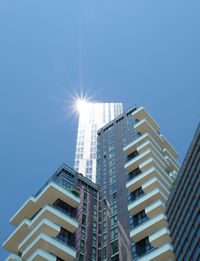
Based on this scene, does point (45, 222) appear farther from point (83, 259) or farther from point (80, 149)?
point (80, 149)

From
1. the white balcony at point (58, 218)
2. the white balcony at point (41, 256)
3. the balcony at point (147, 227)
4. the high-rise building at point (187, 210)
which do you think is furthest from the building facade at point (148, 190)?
the white balcony at point (41, 256)

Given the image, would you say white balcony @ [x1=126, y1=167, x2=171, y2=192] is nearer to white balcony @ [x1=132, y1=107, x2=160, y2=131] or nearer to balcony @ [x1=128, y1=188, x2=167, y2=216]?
balcony @ [x1=128, y1=188, x2=167, y2=216]

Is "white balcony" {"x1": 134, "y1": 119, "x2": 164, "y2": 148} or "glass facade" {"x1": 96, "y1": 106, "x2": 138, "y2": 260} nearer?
"glass facade" {"x1": 96, "y1": 106, "x2": 138, "y2": 260}

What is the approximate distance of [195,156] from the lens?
1708 inches

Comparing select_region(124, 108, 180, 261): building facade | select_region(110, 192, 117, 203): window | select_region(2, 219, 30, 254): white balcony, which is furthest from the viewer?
select_region(110, 192, 117, 203): window

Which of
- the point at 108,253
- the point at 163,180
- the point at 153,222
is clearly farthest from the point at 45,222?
the point at 163,180

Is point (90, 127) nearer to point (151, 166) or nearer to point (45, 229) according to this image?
point (151, 166)

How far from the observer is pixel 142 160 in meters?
64.8

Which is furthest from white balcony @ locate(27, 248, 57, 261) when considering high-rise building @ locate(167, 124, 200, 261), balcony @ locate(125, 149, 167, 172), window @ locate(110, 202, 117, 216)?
balcony @ locate(125, 149, 167, 172)

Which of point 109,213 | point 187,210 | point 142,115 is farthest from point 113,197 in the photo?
point 187,210

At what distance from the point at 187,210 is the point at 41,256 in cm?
2033

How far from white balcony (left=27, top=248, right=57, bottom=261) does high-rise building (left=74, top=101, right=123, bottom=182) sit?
244ft

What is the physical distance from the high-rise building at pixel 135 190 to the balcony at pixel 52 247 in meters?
7.45

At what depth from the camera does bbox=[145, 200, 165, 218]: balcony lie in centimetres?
5378
